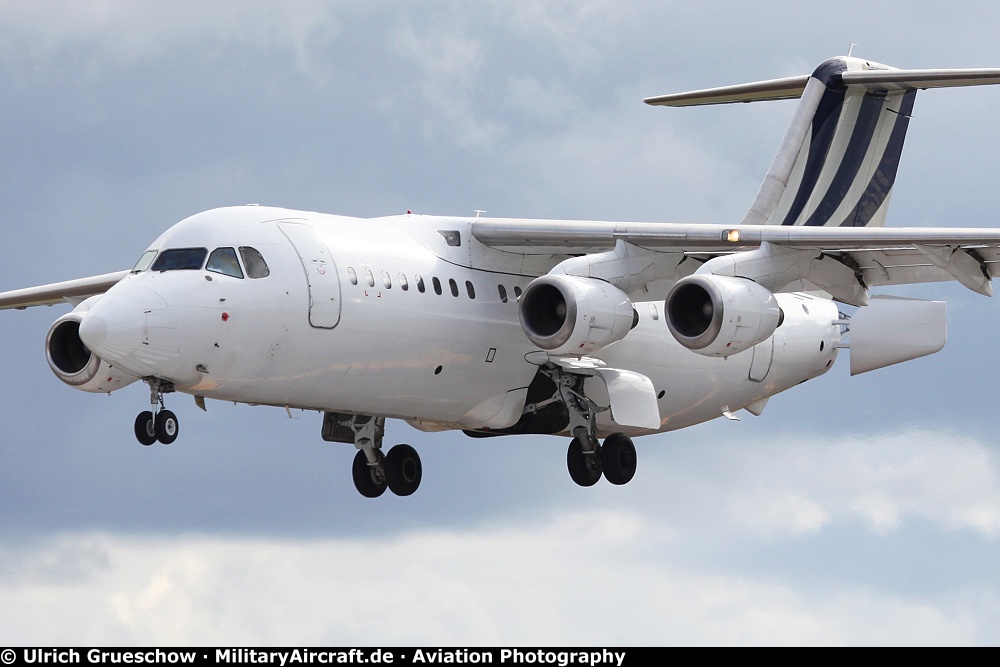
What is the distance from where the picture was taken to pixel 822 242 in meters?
15.7

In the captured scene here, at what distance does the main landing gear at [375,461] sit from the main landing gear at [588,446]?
1.76m

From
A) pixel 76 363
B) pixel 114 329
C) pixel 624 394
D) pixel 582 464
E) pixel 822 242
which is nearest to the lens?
pixel 114 329

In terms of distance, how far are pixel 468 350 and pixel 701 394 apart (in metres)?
3.28

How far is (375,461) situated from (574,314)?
359cm

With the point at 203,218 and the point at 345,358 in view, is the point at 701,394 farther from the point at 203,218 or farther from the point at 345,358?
the point at 203,218

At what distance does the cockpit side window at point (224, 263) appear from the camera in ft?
48.1

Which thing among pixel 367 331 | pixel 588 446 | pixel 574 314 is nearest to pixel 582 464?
pixel 588 446

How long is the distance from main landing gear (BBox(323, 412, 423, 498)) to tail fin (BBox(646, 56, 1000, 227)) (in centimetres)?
449

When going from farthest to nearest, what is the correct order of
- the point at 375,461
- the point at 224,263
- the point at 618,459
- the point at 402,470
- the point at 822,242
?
the point at 402,470
the point at 375,461
the point at 618,459
the point at 822,242
the point at 224,263

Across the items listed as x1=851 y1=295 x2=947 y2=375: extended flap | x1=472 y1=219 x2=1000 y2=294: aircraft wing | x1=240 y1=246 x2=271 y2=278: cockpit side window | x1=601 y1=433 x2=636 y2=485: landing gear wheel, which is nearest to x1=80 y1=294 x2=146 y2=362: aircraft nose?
x1=240 y1=246 x2=271 y2=278: cockpit side window

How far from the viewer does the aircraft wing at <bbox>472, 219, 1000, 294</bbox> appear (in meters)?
15.4

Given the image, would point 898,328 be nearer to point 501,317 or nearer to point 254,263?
point 501,317

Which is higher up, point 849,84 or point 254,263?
point 849,84

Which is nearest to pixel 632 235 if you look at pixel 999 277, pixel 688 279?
pixel 688 279
